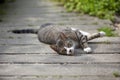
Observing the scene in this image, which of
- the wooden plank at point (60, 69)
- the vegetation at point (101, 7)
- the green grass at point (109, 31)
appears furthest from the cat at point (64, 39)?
the vegetation at point (101, 7)

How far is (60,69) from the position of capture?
3227mm

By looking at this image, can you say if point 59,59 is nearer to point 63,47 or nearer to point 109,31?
point 63,47

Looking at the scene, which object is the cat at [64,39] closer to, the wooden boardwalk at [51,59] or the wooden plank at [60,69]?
the wooden boardwalk at [51,59]

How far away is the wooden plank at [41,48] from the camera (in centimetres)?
383

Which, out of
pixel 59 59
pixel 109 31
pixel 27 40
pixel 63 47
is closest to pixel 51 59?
pixel 59 59

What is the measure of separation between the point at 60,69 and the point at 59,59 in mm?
305

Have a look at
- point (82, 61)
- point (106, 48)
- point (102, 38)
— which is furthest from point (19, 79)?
point (102, 38)

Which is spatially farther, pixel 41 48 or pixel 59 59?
pixel 41 48

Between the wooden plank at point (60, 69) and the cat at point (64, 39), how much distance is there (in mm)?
345

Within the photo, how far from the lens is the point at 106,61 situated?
344 cm

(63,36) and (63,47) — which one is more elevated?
(63,36)

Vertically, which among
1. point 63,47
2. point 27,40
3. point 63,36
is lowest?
point 27,40

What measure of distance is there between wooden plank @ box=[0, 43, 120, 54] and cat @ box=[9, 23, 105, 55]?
0.09m

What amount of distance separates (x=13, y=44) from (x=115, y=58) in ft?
4.83
